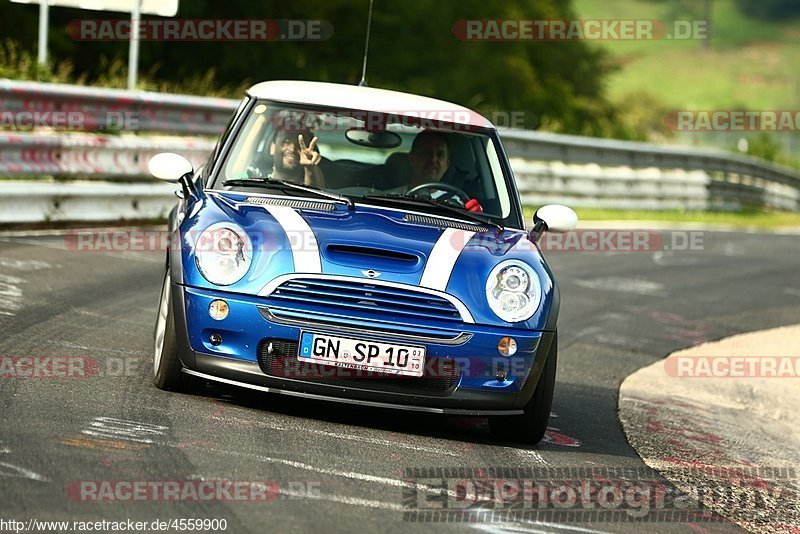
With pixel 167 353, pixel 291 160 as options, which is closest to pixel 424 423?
pixel 167 353

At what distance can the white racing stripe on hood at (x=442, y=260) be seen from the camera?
591 centimetres

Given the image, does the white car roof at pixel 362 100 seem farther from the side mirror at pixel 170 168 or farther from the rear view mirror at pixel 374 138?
the side mirror at pixel 170 168

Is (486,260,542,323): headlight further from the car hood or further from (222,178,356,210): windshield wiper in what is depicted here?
(222,178,356,210): windshield wiper

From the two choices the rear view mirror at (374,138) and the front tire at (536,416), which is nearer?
the front tire at (536,416)

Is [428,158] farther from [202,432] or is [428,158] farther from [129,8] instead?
[129,8]

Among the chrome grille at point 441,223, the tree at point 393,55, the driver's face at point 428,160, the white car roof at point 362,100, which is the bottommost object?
the chrome grille at point 441,223

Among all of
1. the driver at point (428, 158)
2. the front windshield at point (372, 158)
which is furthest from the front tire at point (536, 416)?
the driver at point (428, 158)

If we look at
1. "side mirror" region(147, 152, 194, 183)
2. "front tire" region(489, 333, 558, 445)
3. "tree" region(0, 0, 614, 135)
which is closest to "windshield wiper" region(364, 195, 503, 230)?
"front tire" region(489, 333, 558, 445)

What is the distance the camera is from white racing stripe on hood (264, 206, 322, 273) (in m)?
5.84

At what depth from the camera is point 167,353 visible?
239 inches

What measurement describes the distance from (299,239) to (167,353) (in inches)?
30.3

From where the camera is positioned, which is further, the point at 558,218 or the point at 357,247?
the point at 558,218

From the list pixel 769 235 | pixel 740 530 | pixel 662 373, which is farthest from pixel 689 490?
pixel 769 235

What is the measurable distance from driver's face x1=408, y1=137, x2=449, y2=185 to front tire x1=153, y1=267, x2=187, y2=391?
1484 mm
